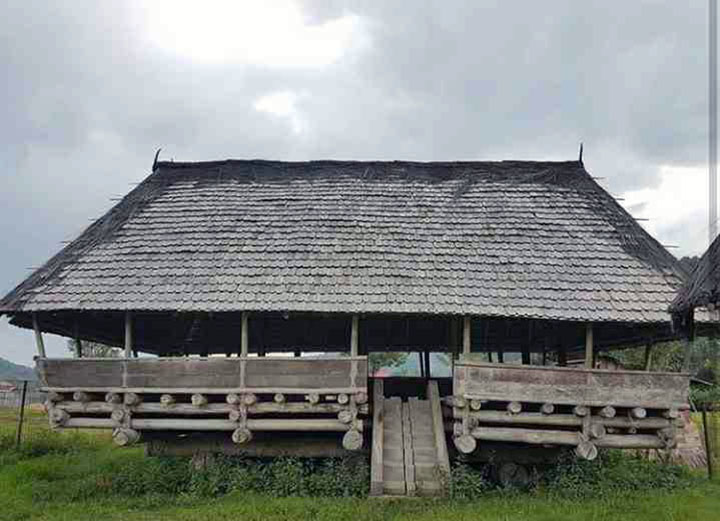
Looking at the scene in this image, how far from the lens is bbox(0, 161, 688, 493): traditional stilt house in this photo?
35.7 ft

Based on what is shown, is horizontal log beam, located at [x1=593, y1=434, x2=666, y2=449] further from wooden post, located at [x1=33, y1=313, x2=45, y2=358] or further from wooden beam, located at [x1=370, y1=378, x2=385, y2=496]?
wooden post, located at [x1=33, y1=313, x2=45, y2=358]

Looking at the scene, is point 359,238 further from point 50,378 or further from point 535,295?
point 50,378

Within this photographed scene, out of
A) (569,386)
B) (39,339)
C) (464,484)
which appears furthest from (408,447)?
(39,339)

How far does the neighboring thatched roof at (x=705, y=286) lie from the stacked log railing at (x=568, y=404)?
3565 mm

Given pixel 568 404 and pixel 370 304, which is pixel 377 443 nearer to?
pixel 370 304

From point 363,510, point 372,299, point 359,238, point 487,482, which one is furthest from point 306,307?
point 487,482

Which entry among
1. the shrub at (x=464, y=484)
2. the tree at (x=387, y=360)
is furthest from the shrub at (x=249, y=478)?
the tree at (x=387, y=360)

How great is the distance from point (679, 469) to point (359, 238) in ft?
22.9

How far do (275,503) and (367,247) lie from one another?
186 inches

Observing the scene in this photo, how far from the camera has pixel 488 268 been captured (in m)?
12.0

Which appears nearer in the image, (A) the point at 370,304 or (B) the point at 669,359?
(A) the point at 370,304

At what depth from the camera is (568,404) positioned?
10789 millimetres

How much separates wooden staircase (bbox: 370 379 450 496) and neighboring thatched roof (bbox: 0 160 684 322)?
2.06 metres

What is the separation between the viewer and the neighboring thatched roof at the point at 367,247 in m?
11.3
